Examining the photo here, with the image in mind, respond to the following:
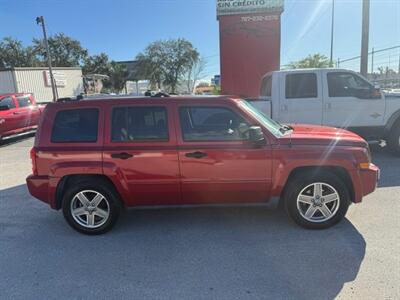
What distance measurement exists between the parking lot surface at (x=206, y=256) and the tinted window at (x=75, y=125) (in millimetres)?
1239

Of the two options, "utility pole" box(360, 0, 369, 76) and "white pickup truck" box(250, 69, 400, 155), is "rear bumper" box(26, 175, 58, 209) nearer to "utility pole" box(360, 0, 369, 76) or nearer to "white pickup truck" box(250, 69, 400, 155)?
"white pickup truck" box(250, 69, 400, 155)

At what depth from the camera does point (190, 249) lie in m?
3.69

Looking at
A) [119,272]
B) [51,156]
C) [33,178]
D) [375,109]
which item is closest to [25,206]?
[33,178]

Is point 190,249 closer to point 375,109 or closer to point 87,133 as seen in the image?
point 87,133

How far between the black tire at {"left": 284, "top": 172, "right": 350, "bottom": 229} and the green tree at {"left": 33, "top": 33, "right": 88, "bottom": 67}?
62601mm

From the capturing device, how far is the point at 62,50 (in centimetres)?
5903

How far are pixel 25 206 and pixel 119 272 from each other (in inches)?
112

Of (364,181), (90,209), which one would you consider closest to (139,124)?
(90,209)

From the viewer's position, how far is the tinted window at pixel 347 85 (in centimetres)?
714

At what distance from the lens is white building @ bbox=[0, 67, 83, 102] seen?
2648 centimetres

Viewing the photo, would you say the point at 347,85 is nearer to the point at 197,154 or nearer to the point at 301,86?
the point at 301,86

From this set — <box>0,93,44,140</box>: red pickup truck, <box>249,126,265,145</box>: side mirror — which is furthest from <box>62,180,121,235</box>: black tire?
<box>0,93,44,140</box>: red pickup truck

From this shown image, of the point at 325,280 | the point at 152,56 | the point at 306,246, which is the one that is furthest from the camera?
the point at 152,56

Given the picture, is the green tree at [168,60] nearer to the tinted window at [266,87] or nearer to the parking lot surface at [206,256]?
the tinted window at [266,87]
